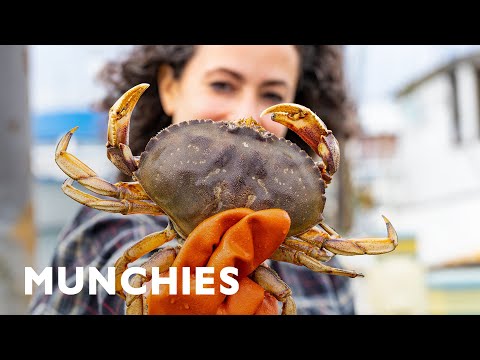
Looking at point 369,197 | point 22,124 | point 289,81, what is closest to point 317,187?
point 289,81

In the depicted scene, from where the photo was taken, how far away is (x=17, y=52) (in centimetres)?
159

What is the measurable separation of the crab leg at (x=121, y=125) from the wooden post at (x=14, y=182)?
2.73 feet

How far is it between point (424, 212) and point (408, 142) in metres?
1.56

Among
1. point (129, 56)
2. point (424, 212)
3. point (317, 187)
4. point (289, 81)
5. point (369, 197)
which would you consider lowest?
point (317, 187)

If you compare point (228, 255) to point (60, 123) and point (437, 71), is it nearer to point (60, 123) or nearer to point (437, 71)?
point (60, 123)

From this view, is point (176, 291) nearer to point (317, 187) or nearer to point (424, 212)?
point (317, 187)

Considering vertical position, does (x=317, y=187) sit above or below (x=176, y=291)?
above

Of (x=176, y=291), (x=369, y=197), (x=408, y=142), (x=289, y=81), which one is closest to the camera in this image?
(x=176, y=291)

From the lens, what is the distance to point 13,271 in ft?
5.23

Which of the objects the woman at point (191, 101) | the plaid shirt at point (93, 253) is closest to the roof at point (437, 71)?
the woman at point (191, 101)

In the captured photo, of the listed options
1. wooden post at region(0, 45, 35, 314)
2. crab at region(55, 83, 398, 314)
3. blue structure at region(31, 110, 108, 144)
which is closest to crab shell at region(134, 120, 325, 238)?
crab at region(55, 83, 398, 314)

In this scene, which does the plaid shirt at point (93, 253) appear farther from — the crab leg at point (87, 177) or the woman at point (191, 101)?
the crab leg at point (87, 177)
